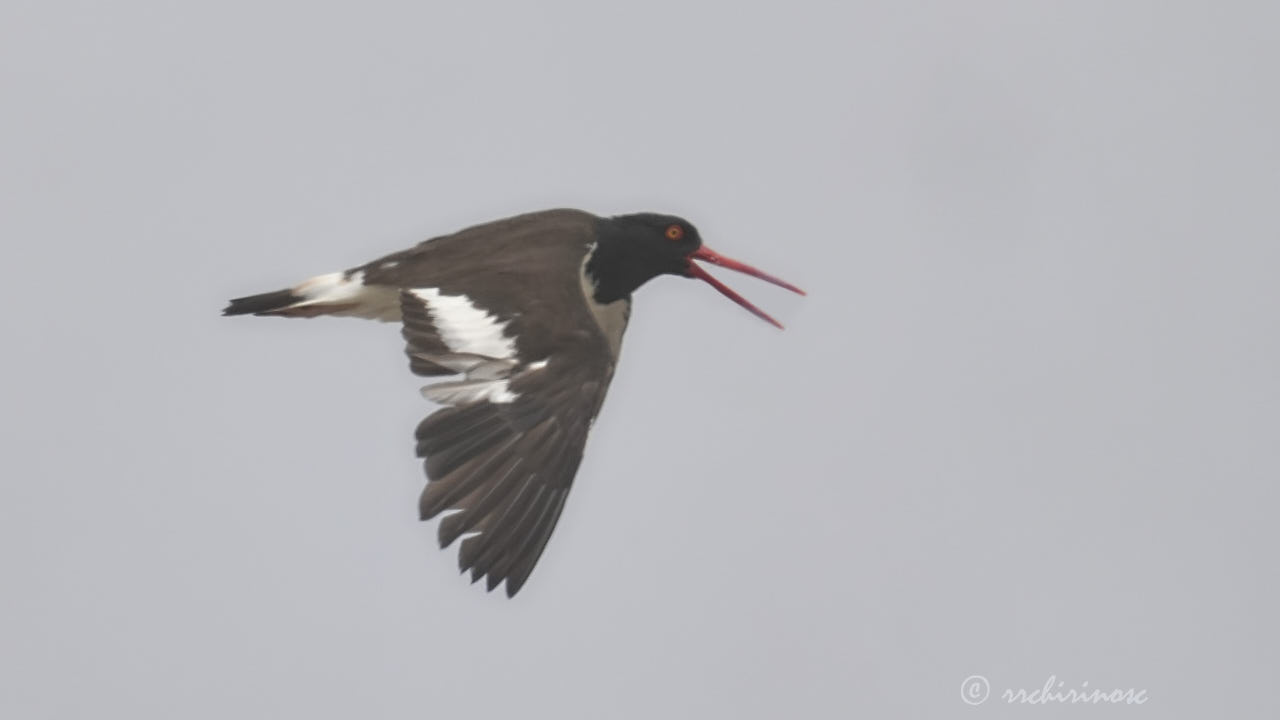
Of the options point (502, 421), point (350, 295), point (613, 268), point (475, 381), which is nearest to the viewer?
point (502, 421)

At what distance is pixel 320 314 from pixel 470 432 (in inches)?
104

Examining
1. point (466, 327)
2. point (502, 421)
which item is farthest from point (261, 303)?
point (502, 421)

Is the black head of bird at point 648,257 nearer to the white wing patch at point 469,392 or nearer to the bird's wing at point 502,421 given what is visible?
the bird's wing at point 502,421

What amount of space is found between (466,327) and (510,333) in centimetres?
24

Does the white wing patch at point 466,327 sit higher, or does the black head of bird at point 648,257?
the black head of bird at point 648,257

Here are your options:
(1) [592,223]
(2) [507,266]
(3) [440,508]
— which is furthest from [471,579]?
(1) [592,223]

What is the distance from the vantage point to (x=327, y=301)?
45.5ft

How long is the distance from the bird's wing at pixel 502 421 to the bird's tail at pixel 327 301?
824 mm

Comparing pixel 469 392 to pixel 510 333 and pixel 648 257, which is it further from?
pixel 648 257

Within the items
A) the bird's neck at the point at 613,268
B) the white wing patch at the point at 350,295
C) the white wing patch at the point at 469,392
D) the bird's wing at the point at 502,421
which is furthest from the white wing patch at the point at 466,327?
the bird's neck at the point at 613,268

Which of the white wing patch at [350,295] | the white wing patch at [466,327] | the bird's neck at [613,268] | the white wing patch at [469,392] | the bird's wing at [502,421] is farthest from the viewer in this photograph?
the bird's neck at [613,268]

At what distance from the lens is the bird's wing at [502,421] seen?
1149 cm

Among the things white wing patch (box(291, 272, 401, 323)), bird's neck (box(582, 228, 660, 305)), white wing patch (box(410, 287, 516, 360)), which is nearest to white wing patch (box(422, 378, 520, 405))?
white wing patch (box(410, 287, 516, 360))

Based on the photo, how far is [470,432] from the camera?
38.5ft
